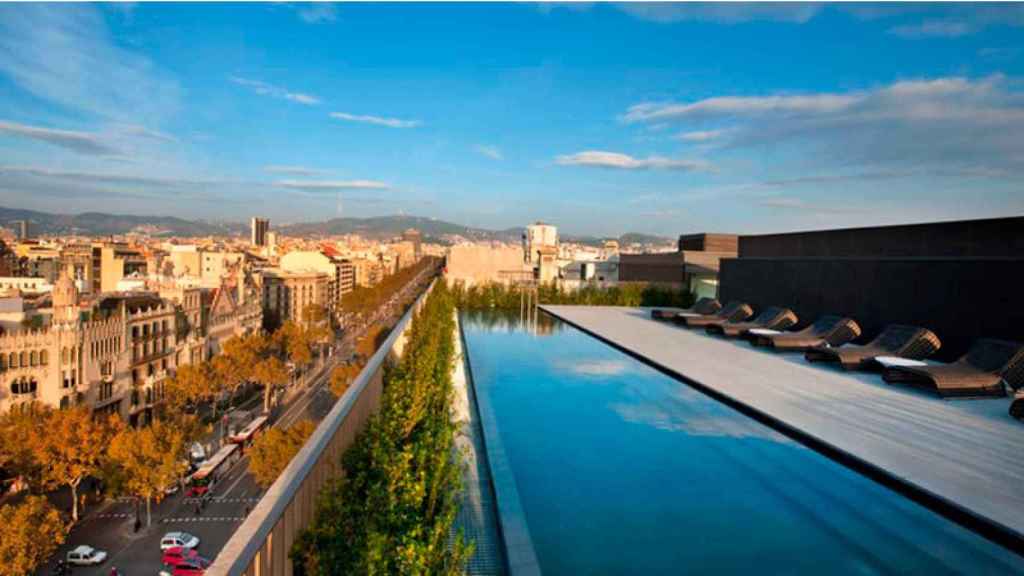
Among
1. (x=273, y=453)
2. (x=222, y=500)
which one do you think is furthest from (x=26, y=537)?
(x=222, y=500)

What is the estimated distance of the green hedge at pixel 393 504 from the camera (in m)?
2.29

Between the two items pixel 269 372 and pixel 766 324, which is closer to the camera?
pixel 766 324

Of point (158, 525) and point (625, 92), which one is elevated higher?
point (625, 92)

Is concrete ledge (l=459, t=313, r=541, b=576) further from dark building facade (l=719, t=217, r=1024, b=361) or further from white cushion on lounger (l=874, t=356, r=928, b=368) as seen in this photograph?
dark building facade (l=719, t=217, r=1024, b=361)

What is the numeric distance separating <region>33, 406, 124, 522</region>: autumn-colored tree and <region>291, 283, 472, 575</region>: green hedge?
45.0 feet

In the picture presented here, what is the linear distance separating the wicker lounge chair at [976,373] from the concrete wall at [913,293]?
0.76 meters

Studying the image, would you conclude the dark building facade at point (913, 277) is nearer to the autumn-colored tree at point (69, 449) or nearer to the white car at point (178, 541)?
the white car at point (178, 541)

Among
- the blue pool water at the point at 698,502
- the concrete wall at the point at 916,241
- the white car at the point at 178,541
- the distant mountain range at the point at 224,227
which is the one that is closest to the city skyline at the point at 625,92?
the concrete wall at the point at 916,241

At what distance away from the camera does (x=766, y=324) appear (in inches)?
455

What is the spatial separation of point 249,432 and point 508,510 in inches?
793

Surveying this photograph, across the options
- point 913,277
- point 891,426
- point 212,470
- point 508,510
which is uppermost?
point 913,277

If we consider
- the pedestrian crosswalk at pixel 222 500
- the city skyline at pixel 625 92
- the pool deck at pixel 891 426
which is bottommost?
the pedestrian crosswalk at pixel 222 500

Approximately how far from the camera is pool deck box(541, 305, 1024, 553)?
3645 mm

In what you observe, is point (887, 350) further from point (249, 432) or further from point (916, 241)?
point (249, 432)
